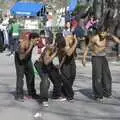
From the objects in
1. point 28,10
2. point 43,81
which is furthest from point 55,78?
point 28,10

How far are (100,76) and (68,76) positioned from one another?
0.75 metres

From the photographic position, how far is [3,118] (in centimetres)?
1169

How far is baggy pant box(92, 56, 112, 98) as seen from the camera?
14.1m

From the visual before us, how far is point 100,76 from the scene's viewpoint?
46.4ft

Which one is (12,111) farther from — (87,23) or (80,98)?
(87,23)

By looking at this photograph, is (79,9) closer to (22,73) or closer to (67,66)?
(67,66)

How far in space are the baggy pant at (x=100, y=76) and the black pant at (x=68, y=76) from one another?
52 centimetres

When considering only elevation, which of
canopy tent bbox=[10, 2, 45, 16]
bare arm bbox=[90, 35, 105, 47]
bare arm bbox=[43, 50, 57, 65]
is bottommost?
canopy tent bbox=[10, 2, 45, 16]

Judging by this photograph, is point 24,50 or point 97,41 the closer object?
point 24,50

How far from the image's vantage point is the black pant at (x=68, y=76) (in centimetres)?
1402

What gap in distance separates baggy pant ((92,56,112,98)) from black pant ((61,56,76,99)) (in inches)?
20.5

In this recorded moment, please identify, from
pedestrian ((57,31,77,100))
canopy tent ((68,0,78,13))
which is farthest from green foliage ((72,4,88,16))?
pedestrian ((57,31,77,100))

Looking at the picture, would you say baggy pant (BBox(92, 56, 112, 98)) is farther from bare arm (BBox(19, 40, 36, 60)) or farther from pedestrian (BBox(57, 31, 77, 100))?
bare arm (BBox(19, 40, 36, 60))

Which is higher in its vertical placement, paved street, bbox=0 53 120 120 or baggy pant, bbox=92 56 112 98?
baggy pant, bbox=92 56 112 98
